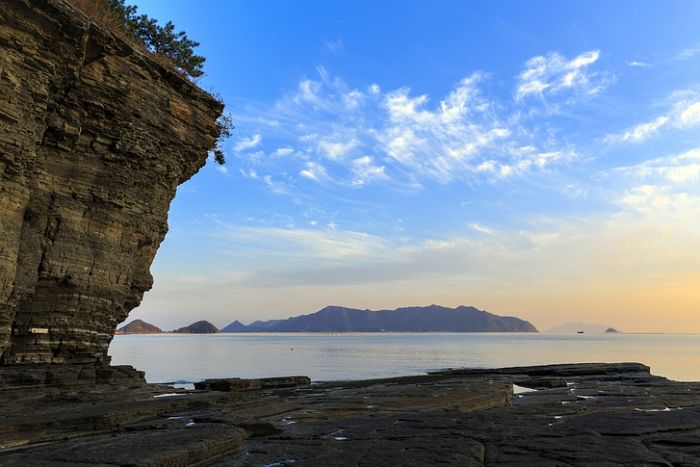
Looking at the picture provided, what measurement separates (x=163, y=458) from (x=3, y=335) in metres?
15.2

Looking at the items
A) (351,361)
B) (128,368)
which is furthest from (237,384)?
(351,361)

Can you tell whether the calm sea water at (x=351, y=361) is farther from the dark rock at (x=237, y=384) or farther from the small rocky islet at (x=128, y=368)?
the small rocky islet at (x=128, y=368)

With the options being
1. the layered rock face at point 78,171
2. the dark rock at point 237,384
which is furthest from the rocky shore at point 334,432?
the dark rock at point 237,384

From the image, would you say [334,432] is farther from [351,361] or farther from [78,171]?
[351,361]

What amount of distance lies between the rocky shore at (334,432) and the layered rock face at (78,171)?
154 inches

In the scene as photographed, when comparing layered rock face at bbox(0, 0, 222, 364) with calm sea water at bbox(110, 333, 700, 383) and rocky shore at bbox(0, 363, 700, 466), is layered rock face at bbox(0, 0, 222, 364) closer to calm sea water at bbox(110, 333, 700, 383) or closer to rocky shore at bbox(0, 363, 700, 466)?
rocky shore at bbox(0, 363, 700, 466)

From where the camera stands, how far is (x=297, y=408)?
14969 mm

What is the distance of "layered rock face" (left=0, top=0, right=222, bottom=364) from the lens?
18188 mm

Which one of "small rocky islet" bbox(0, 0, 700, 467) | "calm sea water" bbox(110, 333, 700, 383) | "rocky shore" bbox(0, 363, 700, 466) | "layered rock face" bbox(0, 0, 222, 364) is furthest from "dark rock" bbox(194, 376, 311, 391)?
"calm sea water" bbox(110, 333, 700, 383)

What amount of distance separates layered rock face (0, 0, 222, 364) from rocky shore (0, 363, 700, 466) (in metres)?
3.90

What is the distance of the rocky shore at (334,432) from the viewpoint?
7.61 meters

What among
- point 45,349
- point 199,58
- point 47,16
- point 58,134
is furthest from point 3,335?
point 199,58

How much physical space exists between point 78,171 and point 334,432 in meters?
17.4

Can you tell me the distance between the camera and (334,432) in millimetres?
10266
